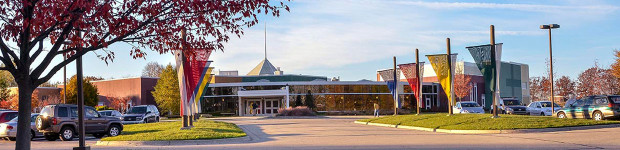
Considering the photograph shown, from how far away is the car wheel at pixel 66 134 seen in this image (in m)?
23.7

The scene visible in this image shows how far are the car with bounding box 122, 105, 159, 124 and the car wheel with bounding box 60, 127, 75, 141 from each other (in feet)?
49.5

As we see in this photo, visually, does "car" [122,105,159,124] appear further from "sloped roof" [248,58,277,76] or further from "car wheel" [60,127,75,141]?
"sloped roof" [248,58,277,76]

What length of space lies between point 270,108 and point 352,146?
162ft

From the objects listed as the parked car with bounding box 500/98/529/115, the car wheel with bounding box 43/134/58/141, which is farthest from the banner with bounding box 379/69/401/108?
the car wheel with bounding box 43/134/58/141

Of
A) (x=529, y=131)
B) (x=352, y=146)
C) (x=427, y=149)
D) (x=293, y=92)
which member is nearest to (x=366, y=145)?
(x=352, y=146)

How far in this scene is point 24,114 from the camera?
999cm

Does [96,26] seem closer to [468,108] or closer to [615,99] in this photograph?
[615,99]

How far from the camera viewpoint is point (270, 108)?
217 feet

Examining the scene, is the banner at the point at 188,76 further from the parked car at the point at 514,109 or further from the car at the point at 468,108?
the parked car at the point at 514,109

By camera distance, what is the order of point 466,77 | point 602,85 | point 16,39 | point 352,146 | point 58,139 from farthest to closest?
1. point 466,77
2. point 602,85
3. point 58,139
4. point 352,146
5. point 16,39

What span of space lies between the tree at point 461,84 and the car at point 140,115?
40702mm

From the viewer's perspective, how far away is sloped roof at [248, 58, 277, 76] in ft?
278

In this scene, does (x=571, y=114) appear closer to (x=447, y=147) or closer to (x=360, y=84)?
(x=447, y=147)

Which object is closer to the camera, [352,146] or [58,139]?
[352,146]
